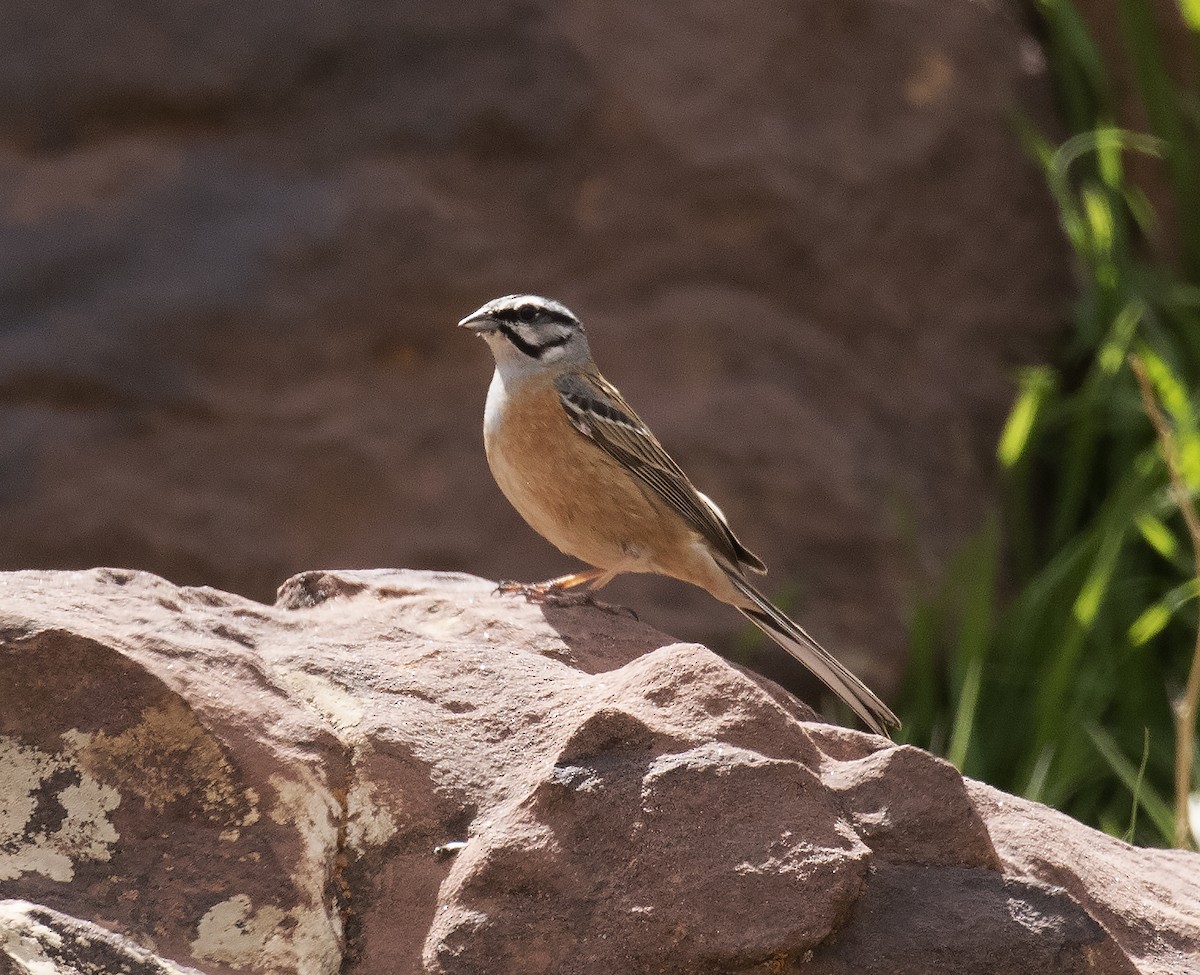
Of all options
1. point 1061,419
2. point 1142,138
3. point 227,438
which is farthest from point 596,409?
point 1142,138

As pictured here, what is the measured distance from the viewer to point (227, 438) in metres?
7.52

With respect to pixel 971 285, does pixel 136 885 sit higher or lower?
lower

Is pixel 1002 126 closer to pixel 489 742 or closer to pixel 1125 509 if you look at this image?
pixel 1125 509

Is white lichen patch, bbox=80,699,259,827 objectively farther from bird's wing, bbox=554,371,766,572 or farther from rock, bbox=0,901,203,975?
bird's wing, bbox=554,371,766,572

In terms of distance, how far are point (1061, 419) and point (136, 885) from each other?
620cm

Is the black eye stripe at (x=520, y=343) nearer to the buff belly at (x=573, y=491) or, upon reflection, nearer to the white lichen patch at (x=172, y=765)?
the buff belly at (x=573, y=491)

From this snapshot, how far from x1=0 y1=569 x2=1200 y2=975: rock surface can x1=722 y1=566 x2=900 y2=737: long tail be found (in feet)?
3.63

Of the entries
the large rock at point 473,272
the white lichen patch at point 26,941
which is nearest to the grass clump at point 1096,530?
the large rock at point 473,272

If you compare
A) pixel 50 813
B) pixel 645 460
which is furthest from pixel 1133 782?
pixel 50 813

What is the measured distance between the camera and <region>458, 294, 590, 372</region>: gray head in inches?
217

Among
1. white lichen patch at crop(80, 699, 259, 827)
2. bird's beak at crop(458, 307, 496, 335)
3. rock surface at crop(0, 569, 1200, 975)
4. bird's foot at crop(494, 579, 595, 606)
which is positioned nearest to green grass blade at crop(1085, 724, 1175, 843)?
bird's foot at crop(494, 579, 595, 606)

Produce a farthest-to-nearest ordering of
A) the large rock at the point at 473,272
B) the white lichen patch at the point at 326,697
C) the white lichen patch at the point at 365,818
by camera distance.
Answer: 1. the large rock at the point at 473,272
2. the white lichen patch at the point at 326,697
3. the white lichen patch at the point at 365,818

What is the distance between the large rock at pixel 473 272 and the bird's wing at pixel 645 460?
1.85 metres

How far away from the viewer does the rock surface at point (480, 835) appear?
2.51 meters
